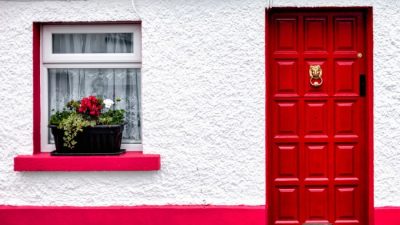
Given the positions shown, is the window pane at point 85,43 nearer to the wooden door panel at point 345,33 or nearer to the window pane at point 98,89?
the window pane at point 98,89

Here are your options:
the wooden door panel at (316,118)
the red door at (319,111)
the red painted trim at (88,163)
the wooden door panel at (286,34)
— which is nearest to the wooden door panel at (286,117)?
the red door at (319,111)

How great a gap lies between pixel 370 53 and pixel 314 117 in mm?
884

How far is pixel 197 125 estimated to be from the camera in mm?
8867

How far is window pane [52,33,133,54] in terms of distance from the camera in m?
9.12

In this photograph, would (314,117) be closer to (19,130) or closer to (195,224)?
(195,224)

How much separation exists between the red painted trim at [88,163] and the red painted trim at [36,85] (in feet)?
0.76

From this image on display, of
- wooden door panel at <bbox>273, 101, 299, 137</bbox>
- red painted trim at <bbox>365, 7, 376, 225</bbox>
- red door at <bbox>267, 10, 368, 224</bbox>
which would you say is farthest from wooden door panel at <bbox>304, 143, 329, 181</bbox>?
red painted trim at <bbox>365, 7, 376, 225</bbox>

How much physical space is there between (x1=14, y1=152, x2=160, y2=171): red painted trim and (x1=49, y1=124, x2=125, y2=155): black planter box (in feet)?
0.28

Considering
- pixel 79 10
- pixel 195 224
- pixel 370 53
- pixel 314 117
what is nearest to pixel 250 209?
pixel 195 224

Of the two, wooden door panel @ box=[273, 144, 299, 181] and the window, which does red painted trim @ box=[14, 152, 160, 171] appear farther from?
wooden door panel @ box=[273, 144, 299, 181]

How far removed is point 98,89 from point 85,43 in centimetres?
51

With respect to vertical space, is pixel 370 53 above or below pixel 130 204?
above

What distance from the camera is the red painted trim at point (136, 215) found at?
8812mm

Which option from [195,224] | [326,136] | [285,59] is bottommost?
[195,224]
